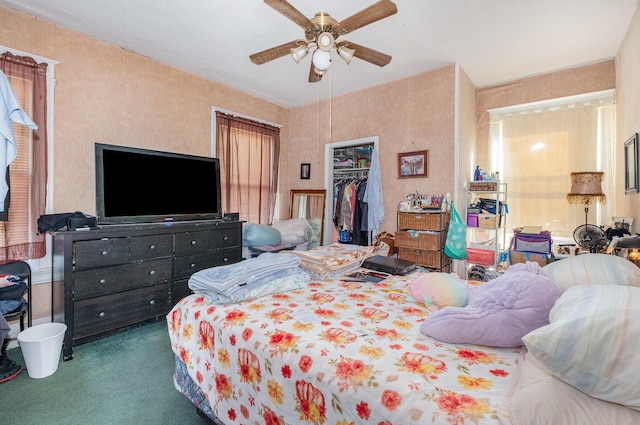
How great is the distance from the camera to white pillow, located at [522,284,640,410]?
0.58 meters

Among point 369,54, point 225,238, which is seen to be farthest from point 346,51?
point 225,238

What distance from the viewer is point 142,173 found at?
2.77m

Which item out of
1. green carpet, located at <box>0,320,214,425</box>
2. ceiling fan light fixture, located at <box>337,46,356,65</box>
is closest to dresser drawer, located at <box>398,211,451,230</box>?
ceiling fan light fixture, located at <box>337,46,356,65</box>

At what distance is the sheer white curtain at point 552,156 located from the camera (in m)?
3.35

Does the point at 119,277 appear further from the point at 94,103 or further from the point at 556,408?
the point at 556,408

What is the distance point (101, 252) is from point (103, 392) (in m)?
1.00

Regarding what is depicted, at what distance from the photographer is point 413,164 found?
145 inches

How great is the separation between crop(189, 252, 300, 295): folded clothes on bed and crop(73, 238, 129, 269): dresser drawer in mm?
1255

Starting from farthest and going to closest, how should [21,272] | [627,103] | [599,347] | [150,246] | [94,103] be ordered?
[94,103]
[627,103]
[150,246]
[21,272]
[599,347]

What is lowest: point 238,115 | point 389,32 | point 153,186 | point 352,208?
point 352,208

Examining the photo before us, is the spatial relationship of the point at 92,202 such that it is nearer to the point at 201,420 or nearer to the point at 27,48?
the point at 27,48

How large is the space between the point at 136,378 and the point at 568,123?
4853 millimetres

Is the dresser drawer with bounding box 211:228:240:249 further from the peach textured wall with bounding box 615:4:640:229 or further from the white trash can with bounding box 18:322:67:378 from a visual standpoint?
the peach textured wall with bounding box 615:4:640:229

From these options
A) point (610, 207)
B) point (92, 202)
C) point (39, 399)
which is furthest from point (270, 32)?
point (610, 207)
